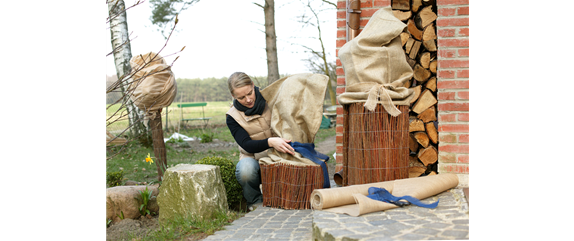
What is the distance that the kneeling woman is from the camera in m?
3.46

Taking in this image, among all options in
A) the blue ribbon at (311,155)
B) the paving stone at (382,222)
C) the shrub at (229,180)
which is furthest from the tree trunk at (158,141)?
the paving stone at (382,222)

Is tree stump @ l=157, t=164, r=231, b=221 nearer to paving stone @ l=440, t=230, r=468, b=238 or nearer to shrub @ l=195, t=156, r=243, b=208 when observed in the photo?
shrub @ l=195, t=156, r=243, b=208

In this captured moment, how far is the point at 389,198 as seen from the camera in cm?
264

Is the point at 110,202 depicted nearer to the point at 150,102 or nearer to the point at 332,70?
the point at 150,102

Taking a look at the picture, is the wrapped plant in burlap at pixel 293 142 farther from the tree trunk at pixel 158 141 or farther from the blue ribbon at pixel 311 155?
the tree trunk at pixel 158 141

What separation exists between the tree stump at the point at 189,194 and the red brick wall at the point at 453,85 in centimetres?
208

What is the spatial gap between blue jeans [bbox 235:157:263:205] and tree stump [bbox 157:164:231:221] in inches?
16.0

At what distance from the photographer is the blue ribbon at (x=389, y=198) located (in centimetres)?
262

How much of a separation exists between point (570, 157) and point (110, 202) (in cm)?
382

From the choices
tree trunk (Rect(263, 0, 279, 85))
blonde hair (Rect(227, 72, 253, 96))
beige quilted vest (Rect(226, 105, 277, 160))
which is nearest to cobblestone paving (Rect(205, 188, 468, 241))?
beige quilted vest (Rect(226, 105, 277, 160))

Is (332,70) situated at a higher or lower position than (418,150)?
higher

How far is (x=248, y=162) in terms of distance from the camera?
3.64m
